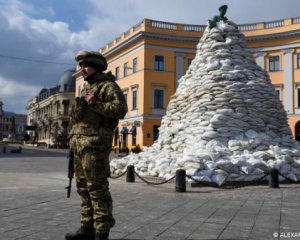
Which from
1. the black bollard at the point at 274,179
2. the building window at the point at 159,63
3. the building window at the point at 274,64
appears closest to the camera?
the black bollard at the point at 274,179

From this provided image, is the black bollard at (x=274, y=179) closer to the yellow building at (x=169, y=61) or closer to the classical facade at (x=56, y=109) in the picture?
the yellow building at (x=169, y=61)

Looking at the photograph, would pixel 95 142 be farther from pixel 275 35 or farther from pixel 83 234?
pixel 275 35

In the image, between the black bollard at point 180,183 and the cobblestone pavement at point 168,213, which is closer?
the cobblestone pavement at point 168,213

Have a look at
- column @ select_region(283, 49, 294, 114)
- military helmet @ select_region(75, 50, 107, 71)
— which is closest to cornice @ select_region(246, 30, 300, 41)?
column @ select_region(283, 49, 294, 114)

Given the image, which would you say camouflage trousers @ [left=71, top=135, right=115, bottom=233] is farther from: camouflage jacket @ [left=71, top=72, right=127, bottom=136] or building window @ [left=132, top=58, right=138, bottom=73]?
building window @ [left=132, top=58, right=138, bottom=73]

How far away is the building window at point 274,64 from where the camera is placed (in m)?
40.5

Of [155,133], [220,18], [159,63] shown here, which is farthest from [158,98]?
[220,18]

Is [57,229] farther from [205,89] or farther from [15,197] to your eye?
[205,89]

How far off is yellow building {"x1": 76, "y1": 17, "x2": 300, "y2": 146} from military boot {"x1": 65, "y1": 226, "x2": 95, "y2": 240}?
3474cm

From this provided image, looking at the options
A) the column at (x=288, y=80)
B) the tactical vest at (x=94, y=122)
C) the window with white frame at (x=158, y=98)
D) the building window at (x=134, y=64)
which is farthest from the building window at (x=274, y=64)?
the tactical vest at (x=94, y=122)

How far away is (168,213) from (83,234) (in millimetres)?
2396

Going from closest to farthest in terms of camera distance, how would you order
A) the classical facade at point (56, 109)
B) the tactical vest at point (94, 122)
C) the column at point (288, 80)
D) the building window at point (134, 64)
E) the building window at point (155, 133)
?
the tactical vest at point (94, 122) < the column at point (288, 80) < the building window at point (155, 133) < the building window at point (134, 64) < the classical facade at point (56, 109)

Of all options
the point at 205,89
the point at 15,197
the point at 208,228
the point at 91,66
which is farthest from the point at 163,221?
the point at 205,89

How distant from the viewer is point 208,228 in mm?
5371
